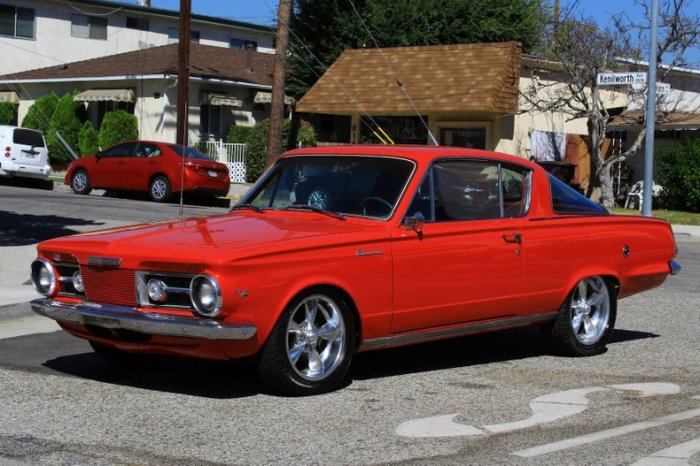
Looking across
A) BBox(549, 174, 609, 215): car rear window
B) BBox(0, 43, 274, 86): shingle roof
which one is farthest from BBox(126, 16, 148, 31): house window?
BBox(549, 174, 609, 215): car rear window

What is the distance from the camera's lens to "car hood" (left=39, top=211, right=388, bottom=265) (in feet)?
21.6

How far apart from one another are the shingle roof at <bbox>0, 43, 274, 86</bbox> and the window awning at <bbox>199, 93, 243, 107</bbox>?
2.16 ft

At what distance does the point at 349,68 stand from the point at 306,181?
1086 inches

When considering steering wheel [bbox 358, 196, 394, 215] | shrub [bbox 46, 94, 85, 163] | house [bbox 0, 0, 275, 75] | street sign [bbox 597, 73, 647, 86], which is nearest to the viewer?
steering wheel [bbox 358, 196, 394, 215]

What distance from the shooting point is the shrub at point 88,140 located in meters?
36.7

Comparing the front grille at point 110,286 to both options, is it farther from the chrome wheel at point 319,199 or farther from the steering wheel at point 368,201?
the steering wheel at point 368,201

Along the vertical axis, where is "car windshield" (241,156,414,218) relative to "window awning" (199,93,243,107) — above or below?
below

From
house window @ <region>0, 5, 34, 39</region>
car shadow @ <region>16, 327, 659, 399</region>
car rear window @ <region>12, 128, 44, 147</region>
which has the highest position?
house window @ <region>0, 5, 34, 39</region>

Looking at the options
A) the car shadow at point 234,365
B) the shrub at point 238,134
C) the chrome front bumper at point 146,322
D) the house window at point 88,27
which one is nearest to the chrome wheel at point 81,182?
the shrub at point 238,134

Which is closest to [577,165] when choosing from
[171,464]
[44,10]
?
[44,10]

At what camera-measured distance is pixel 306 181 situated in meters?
8.07

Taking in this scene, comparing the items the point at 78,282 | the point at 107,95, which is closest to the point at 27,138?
the point at 107,95

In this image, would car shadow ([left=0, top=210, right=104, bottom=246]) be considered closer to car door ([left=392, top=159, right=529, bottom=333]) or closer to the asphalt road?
the asphalt road

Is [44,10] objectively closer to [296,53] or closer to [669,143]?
[296,53]
